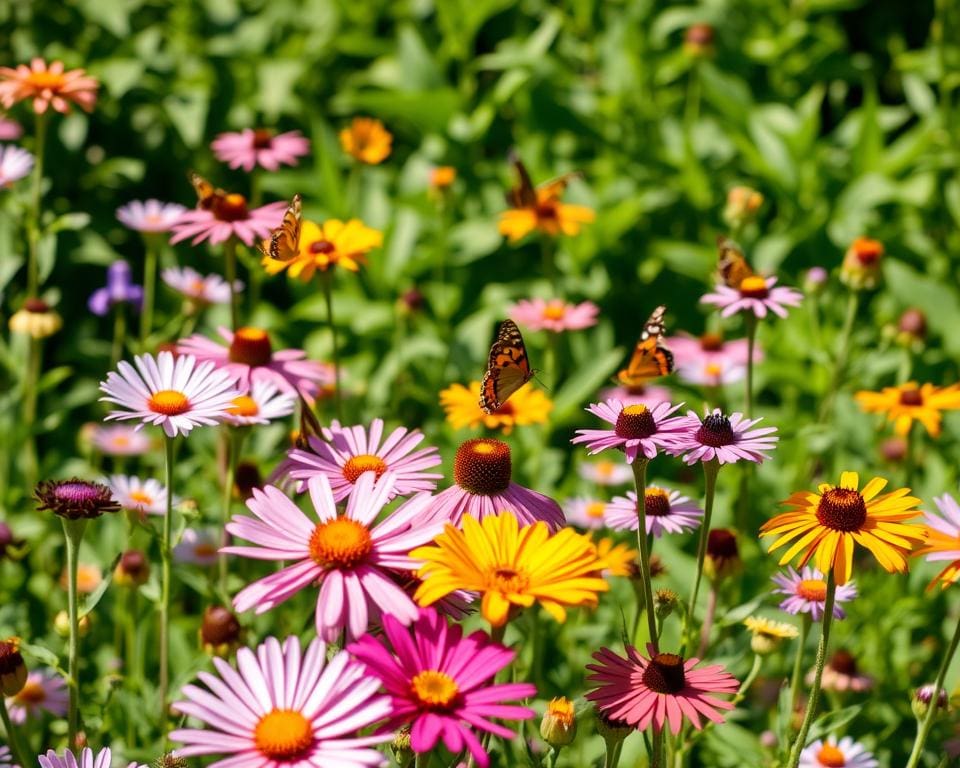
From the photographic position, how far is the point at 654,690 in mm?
1237

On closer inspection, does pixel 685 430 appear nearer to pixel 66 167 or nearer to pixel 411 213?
pixel 411 213

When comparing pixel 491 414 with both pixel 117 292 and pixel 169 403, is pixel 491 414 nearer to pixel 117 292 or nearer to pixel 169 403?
pixel 169 403

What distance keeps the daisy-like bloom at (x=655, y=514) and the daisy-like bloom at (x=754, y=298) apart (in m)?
0.39

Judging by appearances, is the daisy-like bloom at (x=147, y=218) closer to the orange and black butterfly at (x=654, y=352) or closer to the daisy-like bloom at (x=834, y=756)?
the orange and black butterfly at (x=654, y=352)

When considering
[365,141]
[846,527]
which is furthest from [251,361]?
[365,141]

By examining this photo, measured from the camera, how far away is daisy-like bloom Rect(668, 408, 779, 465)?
1369 millimetres

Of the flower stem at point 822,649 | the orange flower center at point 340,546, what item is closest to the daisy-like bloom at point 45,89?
the orange flower center at point 340,546

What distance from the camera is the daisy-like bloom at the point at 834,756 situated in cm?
169

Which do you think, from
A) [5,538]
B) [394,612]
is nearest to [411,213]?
[5,538]

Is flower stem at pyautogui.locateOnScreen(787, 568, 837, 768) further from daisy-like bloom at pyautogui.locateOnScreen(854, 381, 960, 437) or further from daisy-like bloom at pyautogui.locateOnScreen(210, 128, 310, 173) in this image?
daisy-like bloom at pyautogui.locateOnScreen(210, 128, 310, 173)

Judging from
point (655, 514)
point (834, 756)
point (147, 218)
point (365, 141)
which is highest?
point (365, 141)

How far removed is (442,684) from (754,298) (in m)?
1.12

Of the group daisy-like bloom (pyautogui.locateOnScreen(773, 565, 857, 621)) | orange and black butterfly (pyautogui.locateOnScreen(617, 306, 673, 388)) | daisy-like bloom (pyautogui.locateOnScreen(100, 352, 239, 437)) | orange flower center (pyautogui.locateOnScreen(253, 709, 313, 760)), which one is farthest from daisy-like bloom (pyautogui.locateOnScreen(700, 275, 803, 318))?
orange flower center (pyautogui.locateOnScreen(253, 709, 313, 760))

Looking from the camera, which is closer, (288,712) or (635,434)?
(288,712)
